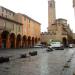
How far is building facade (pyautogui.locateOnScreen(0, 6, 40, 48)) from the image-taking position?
57938 millimetres

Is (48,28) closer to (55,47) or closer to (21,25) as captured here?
(21,25)

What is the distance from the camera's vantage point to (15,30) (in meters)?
67.1

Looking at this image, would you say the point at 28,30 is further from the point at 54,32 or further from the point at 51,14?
the point at 51,14

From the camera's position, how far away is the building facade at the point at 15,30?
5794cm

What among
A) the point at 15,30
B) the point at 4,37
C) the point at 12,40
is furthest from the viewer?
the point at 15,30

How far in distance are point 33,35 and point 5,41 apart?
28.3m

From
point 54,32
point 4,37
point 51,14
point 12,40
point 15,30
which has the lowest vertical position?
point 12,40

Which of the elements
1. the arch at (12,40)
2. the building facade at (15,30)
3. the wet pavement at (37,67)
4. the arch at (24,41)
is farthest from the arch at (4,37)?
the wet pavement at (37,67)

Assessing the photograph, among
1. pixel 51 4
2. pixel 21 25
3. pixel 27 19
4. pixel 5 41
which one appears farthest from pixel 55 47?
pixel 51 4

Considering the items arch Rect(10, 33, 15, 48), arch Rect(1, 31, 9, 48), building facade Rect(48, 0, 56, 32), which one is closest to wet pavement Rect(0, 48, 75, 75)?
arch Rect(1, 31, 9, 48)

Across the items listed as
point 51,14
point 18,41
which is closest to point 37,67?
point 18,41

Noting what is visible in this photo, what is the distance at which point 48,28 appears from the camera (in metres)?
111

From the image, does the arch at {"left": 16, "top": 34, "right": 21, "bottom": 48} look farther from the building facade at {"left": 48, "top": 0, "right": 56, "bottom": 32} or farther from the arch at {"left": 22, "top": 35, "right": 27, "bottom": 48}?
the building facade at {"left": 48, "top": 0, "right": 56, "bottom": 32}

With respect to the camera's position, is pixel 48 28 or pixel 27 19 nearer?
pixel 27 19
